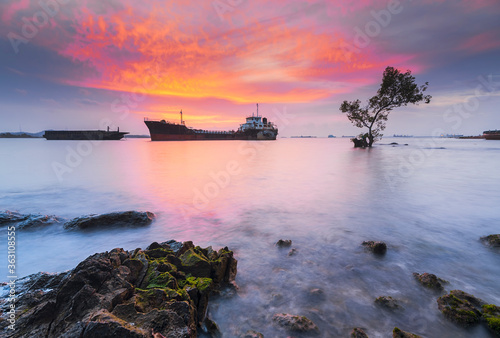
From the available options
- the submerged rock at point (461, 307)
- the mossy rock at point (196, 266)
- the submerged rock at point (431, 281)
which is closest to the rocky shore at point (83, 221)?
the mossy rock at point (196, 266)

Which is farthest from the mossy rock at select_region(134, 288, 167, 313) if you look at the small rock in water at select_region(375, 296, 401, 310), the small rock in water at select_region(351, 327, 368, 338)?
the small rock in water at select_region(375, 296, 401, 310)

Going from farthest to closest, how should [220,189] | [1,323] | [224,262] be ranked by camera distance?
1. [220,189]
2. [224,262]
3. [1,323]

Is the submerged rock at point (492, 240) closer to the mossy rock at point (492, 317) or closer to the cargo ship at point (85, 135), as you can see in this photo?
the mossy rock at point (492, 317)

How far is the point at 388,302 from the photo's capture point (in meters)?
3.29

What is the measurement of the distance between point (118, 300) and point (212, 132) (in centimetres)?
8685

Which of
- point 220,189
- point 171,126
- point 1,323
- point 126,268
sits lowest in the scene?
point 220,189

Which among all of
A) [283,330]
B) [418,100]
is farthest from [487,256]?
[418,100]

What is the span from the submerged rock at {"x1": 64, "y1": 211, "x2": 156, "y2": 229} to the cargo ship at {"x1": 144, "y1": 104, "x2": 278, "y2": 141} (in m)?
67.7

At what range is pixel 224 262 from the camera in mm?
3914

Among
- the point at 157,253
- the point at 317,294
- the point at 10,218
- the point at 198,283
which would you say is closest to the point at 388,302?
the point at 317,294

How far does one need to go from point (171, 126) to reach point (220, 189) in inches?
2615

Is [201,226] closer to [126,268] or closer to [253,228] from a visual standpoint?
[253,228]

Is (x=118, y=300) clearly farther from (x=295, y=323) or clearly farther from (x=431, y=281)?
(x=431, y=281)

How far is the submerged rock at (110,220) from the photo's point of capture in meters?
6.41
